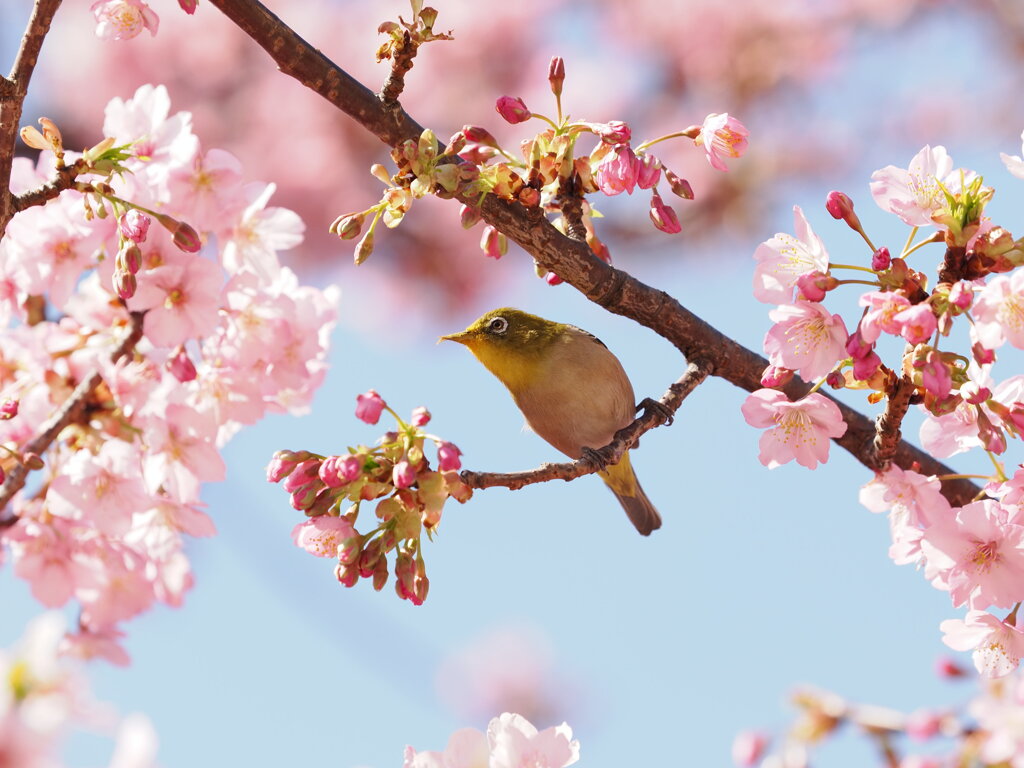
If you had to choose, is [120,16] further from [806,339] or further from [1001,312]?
[1001,312]

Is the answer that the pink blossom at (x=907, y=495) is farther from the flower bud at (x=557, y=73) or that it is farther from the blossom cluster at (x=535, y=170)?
the flower bud at (x=557, y=73)

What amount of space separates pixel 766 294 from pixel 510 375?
183cm

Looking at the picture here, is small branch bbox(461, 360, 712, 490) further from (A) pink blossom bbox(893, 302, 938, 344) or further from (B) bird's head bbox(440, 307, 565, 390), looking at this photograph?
(B) bird's head bbox(440, 307, 565, 390)

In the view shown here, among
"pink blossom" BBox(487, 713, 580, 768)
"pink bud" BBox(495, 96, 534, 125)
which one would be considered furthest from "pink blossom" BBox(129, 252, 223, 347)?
"pink blossom" BBox(487, 713, 580, 768)

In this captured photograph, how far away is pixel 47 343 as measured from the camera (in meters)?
3.31

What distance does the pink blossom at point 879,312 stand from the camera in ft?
7.13

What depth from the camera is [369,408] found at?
2502mm

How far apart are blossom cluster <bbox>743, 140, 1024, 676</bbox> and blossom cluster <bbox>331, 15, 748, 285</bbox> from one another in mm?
332

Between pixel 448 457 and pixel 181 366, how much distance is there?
1222 mm

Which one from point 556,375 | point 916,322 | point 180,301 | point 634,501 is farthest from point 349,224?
point 634,501

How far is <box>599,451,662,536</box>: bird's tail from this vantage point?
4711mm

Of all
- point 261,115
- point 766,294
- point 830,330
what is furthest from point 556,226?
point 261,115

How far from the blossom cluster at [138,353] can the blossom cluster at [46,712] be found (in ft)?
5.49

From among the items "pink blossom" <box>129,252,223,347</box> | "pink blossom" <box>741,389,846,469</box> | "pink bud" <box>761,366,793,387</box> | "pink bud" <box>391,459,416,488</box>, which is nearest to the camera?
"pink bud" <box>391,459,416,488</box>
